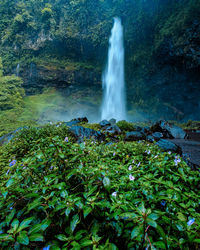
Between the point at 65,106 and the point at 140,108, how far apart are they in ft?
39.9

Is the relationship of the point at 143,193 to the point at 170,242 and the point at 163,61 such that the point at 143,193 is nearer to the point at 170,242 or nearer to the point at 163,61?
the point at 170,242

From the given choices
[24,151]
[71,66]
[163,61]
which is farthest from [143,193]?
[71,66]

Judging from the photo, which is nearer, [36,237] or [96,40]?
[36,237]

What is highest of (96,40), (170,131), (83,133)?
(96,40)

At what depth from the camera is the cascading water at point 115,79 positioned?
19.7 metres

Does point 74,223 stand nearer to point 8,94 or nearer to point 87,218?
point 87,218

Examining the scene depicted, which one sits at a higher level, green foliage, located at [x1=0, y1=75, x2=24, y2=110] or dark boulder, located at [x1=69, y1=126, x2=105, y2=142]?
green foliage, located at [x1=0, y1=75, x2=24, y2=110]

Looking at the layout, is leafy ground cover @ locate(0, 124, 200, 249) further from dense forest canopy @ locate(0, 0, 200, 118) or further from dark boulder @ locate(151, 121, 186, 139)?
dense forest canopy @ locate(0, 0, 200, 118)

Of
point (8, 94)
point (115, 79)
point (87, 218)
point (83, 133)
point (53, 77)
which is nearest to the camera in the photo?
point (87, 218)

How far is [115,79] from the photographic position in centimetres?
2052

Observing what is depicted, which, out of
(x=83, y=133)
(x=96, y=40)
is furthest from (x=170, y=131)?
(x=96, y=40)

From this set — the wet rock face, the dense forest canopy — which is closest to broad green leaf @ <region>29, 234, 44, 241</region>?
the dense forest canopy

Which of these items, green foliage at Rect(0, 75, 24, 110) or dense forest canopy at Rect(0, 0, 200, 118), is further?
dense forest canopy at Rect(0, 0, 200, 118)

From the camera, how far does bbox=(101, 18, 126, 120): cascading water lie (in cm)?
1970
